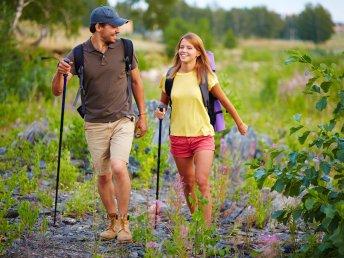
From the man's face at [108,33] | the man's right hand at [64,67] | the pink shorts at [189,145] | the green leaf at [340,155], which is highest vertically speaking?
the man's face at [108,33]

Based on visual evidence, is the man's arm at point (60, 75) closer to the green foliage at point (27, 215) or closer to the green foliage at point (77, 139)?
the green foliage at point (27, 215)

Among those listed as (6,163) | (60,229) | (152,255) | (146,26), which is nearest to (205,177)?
(152,255)

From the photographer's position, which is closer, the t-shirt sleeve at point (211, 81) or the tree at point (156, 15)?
the t-shirt sleeve at point (211, 81)

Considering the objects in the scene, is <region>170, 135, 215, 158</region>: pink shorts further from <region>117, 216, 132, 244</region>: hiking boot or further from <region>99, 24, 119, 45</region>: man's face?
<region>99, 24, 119, 45</region>: man's face

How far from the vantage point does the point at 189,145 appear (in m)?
→ 5.16

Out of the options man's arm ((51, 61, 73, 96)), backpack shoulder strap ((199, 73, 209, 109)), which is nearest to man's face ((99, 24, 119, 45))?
man's arm ((51, 61, 73, 96))

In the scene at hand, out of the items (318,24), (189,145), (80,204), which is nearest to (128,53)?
(189,145)

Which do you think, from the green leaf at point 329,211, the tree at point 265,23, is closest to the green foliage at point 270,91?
the green leaf at point 329,211

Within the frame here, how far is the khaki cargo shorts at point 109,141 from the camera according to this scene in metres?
5.04

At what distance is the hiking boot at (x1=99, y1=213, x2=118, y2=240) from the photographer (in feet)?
16.8

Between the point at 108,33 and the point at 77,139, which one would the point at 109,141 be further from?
the point at 77,139

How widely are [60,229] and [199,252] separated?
4.64 ft

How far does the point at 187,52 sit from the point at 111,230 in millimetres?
1680

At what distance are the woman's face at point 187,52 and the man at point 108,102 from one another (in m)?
0.42
